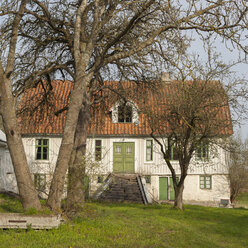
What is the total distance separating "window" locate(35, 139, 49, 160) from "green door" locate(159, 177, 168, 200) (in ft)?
29.2

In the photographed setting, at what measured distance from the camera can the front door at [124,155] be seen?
88.8 feet

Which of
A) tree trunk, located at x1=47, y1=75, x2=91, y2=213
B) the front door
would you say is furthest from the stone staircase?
tree trunk, located at x1=47, y1=75, x2=91, y2=213

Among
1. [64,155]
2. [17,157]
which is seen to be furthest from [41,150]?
[17,157]

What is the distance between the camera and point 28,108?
1565 cm

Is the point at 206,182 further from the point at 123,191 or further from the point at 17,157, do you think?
the point at 17,157

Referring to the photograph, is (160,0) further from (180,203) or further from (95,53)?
(180,203)

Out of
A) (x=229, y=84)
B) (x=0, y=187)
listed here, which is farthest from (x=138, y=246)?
(x=0, y=187)

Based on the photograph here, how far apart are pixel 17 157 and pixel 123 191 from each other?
1242cm

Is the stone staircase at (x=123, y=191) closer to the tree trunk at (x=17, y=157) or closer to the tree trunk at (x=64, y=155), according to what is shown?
the tree trunk at (x=64, y=155)

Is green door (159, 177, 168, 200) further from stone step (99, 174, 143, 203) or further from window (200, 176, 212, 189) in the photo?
stone step (99, 174, 143, 203)

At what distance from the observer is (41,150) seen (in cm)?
2777

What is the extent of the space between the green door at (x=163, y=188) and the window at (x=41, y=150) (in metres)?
8.90

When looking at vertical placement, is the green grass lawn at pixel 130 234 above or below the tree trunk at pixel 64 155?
below

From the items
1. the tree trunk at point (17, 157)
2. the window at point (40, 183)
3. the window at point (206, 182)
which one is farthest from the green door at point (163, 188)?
the tree trunk at point (17, 157)
